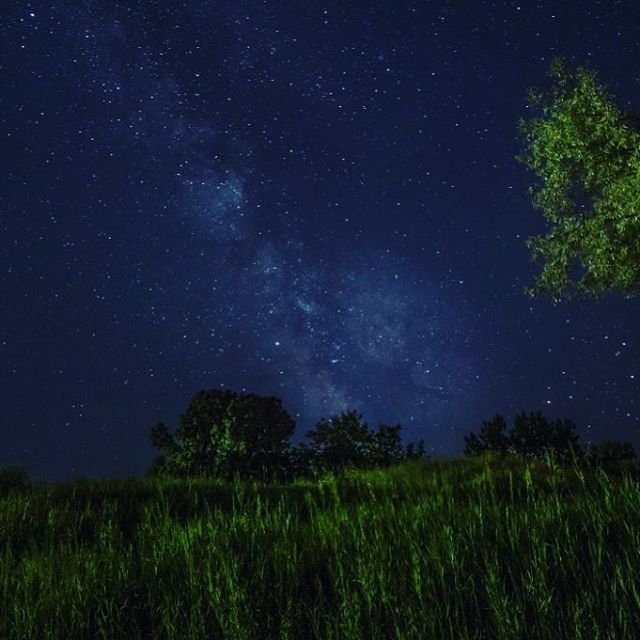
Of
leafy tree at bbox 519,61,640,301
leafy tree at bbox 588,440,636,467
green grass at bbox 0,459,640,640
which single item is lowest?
green grass at bbox 0,459,640,640

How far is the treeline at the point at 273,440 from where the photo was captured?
18688 mm

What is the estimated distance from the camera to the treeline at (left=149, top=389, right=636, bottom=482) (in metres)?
18.7

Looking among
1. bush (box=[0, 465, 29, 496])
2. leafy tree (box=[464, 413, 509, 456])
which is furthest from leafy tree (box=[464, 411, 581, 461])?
bush (box=[0, 465, 29, 496])

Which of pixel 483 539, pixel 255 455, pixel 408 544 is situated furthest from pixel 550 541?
pixel 255 455

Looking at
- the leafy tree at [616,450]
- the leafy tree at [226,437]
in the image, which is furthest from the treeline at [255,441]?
the leafy tree at [616,450]

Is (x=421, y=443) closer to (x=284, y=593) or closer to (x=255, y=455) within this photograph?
(x=255, y=455)

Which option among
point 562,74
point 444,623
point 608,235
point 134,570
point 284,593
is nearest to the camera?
point 444,623

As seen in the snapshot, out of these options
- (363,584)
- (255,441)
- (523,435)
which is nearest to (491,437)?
(523,435)

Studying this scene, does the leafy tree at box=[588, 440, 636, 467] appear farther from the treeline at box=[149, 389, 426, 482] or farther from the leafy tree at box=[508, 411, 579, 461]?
the treeline at box=[149, 389, 426, 482]

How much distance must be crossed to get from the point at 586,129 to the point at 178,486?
51.3 ft

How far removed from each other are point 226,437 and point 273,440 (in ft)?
5.17

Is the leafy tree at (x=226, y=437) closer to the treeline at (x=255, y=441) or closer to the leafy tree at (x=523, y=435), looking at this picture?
the treeline at (x=255, y=441)

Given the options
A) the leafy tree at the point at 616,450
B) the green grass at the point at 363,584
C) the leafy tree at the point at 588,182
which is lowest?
the green grass at the point at 363,584

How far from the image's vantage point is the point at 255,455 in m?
19.0
